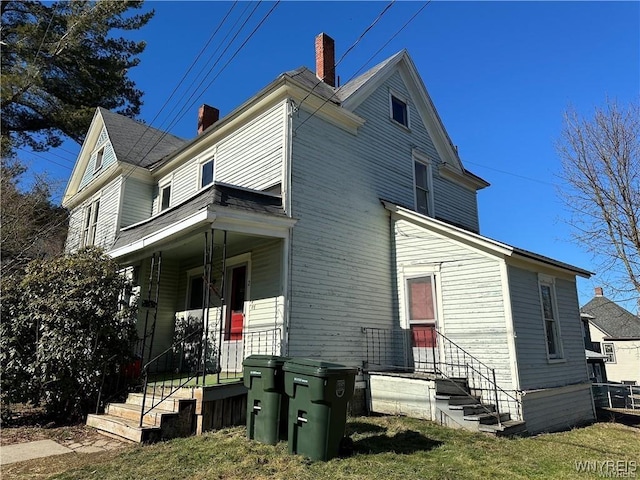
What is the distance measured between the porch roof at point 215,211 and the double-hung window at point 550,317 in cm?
673

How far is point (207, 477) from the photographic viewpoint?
4945 mm

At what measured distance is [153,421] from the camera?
22.7ft

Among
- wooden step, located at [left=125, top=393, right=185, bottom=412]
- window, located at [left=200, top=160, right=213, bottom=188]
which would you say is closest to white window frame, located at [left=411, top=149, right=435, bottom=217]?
window, located at [left=200, top=160, right=213, bottom=188]

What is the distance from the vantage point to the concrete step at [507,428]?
24.9ft

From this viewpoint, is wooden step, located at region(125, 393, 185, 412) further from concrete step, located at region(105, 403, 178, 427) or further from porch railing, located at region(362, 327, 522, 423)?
porch railing, located at region(362, 327, 522, 423)

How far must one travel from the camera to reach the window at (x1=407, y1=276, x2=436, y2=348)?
10594 millimetres

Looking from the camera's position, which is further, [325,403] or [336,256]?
[336,256]

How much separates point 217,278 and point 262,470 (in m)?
6.71

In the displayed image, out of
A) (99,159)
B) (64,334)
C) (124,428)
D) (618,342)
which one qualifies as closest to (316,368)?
(124,428)

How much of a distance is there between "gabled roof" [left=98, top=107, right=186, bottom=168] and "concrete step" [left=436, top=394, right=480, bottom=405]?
12833 mm

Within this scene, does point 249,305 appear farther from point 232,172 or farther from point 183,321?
point 232,172

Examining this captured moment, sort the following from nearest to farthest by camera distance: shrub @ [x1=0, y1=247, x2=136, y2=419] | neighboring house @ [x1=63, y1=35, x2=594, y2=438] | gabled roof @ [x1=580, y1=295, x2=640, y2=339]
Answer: shrub @ [x1=0, y1=247, x2=136, y2=419], neighboring house @ [x1=63, y1=35, x2=594, y2=438], gabled roof @ [x1=580, y1=295, x2=640, y2=339]

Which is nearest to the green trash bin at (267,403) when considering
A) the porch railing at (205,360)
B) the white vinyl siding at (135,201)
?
the porch railing at (205,360)

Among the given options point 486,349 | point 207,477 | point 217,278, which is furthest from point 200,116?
point 207,477
